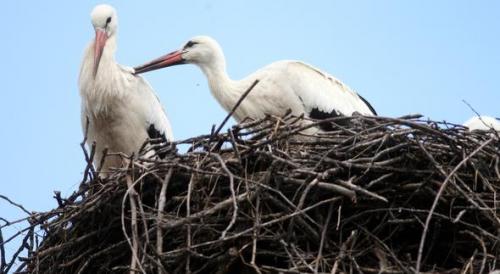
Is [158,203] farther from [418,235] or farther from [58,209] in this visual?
[418,235]

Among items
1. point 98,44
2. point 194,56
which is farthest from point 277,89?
point 98,44

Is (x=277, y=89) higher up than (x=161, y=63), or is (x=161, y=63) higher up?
(x=161, y=63)

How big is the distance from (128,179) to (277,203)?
78 cm

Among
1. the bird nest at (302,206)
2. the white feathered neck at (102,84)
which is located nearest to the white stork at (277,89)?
→ the white feathered neck at (102,84)

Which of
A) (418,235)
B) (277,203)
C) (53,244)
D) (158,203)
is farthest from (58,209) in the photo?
(418,235)

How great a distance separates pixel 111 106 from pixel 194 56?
68cm

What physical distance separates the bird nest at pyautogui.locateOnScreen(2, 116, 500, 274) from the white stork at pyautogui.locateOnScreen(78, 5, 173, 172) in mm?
1638

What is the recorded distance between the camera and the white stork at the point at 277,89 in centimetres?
810

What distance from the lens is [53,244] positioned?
6.79 m

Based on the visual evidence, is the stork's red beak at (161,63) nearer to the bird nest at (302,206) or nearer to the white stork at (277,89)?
the white stork at (277,89)

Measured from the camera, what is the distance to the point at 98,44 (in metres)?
8.39

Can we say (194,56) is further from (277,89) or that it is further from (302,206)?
(302,206)

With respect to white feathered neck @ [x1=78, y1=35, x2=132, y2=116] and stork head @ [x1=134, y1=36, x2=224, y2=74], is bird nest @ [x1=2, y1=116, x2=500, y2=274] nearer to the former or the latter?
white feathered neck @ [x1=78, y1=35, x2=132, y2=116]

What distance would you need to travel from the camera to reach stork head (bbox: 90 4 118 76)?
27.6ft
